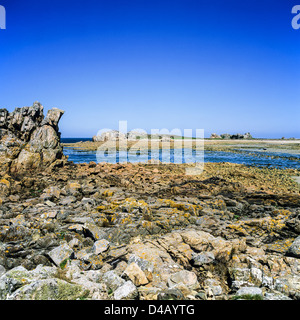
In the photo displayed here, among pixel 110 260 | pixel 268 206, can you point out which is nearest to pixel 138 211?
pixel 110 260

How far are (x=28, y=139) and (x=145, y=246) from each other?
17315 mm

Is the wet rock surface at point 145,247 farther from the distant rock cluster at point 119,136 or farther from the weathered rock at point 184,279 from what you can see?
the distant rock cluster at point 119,136

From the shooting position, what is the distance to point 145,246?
6.30 metres

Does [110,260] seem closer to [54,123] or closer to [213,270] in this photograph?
[213,270]

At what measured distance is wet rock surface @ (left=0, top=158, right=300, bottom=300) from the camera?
4.30m

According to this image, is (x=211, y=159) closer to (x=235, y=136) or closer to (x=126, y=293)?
(x=126, y=293)

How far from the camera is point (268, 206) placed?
34.7ft

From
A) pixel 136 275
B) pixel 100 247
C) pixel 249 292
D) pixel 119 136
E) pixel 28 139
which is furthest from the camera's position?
pixel 119 136

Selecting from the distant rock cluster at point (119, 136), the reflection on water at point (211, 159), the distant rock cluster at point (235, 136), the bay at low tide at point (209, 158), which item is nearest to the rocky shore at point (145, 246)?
the bay at low tide at point (209, 158)

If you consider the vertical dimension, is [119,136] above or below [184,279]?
above

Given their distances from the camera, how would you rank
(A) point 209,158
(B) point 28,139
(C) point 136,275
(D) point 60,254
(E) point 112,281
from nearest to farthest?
(E) point 112,281, (C) point 136,275, (D) point 60,254, (B) point 28,139, (A) point 209,158

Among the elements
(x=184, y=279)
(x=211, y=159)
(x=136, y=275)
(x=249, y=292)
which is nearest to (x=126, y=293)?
(x=136, y=275)

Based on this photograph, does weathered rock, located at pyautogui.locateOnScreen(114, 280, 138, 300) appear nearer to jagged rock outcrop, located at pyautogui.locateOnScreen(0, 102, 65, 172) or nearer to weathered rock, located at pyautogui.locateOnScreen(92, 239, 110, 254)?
weathered rock, located at pyautogui.locateOnScreen(92, 239, 110, 254)

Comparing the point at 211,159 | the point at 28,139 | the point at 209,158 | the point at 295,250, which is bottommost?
the point at 295,250
